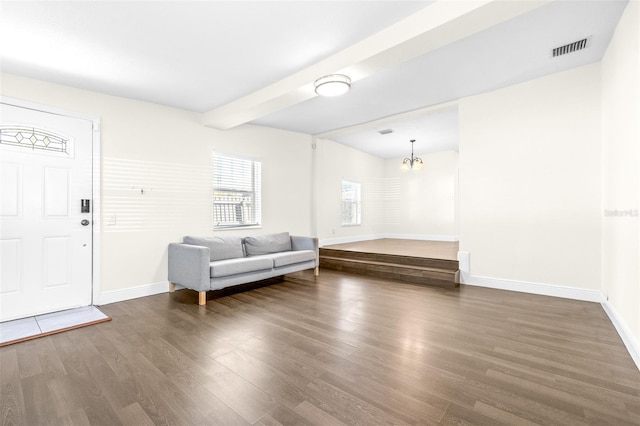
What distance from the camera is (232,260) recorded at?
4.20 m

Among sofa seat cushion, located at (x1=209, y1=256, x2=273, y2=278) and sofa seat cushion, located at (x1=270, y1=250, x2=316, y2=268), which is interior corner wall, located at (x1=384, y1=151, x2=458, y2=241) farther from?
sofa seat cushion, located at (x1=209, y1=256, x2=273, y2=278)

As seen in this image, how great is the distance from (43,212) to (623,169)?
600cm

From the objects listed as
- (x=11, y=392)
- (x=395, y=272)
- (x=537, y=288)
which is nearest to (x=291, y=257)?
(x=395, y=272)

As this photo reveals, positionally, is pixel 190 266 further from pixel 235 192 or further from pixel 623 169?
pixel 623 169

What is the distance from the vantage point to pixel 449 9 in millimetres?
2266

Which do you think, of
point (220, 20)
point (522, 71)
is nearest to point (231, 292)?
point (220, 20)

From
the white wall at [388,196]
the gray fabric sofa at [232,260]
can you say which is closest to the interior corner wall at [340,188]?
the white wall at [388,196]

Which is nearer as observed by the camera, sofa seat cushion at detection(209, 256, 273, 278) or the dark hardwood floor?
the dark hardwood floor

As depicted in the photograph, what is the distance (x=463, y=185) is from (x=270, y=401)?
13.5ft

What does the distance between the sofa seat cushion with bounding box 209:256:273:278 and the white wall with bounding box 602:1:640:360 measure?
152 inches

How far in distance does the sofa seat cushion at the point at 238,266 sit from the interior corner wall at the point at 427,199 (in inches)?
221

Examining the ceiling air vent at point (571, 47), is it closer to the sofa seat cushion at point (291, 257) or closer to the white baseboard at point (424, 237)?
the sofa seat cushion at point (291, 257)

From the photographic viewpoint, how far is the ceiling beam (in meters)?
2.18

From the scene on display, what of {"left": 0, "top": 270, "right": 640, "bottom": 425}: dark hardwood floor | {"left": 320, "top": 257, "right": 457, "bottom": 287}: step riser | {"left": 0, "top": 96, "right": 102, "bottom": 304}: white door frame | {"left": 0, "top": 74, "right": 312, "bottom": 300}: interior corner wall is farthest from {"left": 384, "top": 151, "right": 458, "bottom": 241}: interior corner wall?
{"left": 0, "top": 96, "right": 102, "bottom": 304}: white door frame
